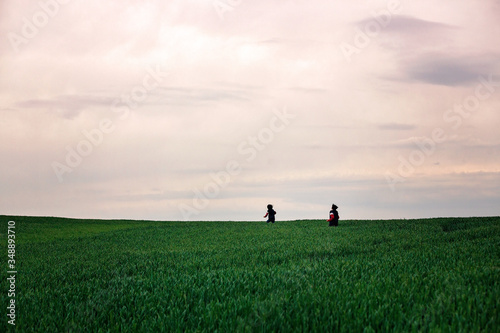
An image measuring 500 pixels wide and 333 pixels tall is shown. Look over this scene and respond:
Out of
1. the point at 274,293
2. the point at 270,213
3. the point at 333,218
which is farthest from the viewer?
the point at 270,213

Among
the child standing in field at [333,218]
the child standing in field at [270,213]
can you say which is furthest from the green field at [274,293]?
the child standing in field at [270,213]

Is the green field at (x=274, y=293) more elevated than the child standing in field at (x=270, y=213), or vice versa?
the child standing in field at (x=270, y=213)

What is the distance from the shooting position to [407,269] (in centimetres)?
961

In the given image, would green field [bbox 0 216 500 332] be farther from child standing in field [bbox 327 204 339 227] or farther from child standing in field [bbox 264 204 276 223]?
child standing in field [bbox 264 204 276 223]

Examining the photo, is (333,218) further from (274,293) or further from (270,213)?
(274,293)

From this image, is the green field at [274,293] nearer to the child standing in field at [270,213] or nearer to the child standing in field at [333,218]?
the child standing in field at [333,218]

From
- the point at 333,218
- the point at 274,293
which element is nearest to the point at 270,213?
the point at 333,218

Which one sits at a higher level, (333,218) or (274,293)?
(333,218)

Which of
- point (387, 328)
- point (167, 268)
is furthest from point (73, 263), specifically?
point (387, 328)

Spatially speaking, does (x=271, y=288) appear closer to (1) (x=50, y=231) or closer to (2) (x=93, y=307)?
(2) (x=93, y=307)

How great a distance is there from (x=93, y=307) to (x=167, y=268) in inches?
157

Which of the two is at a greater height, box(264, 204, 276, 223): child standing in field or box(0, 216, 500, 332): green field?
box(264, 204, 276, 223): child standing in field

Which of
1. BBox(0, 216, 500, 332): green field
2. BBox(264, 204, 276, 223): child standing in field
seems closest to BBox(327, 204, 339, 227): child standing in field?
BBox(264, 204, 276, 223): child standing in field

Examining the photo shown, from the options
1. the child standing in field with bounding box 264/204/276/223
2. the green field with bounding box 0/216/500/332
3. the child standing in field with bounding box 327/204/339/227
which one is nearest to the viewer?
the green field with bounding box 0/216/500/332
